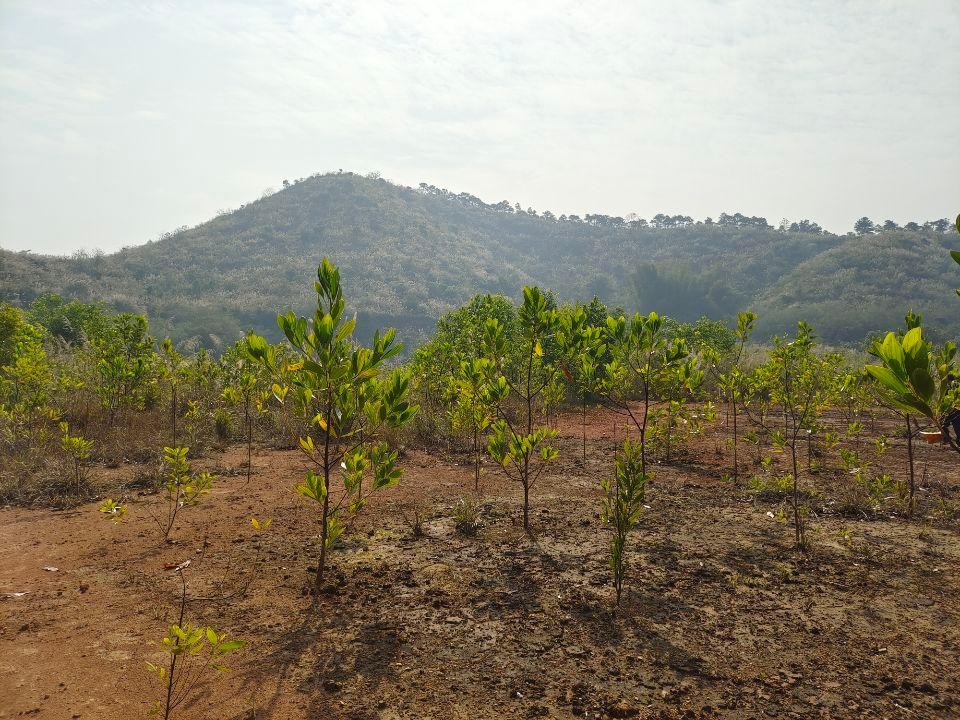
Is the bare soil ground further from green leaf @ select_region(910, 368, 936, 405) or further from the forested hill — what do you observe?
the forested hill

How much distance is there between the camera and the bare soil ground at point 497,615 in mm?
2764

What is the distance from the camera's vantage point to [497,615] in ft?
11.7

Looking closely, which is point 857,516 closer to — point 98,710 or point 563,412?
point 98,710

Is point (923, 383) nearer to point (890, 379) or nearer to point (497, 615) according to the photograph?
point (890, 379)

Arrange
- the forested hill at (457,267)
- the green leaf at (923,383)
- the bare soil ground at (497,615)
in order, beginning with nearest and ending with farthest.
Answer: the green leaf at (923,383)
the bare soil ground at (497,615)
the forested hill at (457,267)

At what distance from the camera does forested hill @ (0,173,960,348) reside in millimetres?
47406

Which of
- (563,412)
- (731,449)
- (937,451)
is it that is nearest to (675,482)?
(731,449)

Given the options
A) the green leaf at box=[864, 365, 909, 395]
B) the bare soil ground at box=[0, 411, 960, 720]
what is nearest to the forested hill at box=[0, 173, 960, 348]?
the bare soil ground at box=[0, 411, 960, 720]

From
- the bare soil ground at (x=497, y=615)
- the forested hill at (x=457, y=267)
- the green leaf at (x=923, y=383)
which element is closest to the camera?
the green leaf at (x=923, y=383)

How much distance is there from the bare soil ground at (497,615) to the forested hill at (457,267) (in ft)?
93.6

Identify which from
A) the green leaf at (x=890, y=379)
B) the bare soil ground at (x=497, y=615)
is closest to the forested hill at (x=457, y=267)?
the bare soil ground at (x=497, y=615)

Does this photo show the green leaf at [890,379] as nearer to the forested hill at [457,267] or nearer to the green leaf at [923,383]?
the green leaf at [923,383]

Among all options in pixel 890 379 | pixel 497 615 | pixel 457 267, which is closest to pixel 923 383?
pixel 890 379

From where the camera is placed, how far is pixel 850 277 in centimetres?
5469
